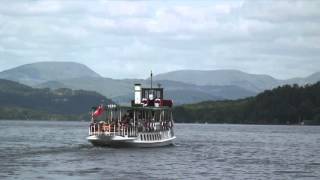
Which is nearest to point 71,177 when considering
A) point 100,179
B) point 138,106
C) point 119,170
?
point 100,179

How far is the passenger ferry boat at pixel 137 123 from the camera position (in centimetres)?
11038

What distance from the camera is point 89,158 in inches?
3905

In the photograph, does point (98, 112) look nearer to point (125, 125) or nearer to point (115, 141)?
point (115, 141)

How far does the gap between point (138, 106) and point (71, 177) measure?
46122 millimetres

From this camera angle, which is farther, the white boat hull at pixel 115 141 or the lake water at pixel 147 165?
the white boat hull at pixel 115 141

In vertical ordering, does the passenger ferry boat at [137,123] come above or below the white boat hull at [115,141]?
above

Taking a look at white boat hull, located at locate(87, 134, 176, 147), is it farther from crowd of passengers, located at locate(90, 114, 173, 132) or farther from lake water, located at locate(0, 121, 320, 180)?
crowd of passengers, located at locate(90, 114, 173, 132)

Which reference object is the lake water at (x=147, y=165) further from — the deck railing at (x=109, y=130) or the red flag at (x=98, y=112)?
the red flag at (x=98, y=112)

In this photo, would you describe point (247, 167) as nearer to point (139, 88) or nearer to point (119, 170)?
point (119, 170)

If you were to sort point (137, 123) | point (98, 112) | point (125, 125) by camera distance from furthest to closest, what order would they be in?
point (137, 123)
point (125, 125)
point (98, 112)

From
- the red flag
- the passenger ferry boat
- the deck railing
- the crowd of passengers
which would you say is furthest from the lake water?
the red flag

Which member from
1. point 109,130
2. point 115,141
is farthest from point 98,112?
A: point 115,141

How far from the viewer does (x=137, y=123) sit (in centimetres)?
11681

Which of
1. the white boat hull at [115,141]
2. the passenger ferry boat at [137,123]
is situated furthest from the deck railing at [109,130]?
the white boat hull at [115,141]
